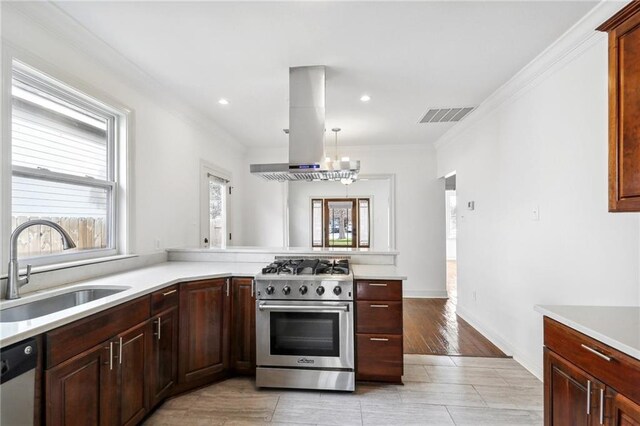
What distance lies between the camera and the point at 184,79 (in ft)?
9.59

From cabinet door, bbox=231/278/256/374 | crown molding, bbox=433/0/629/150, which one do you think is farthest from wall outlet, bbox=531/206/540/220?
cabinet door, bbox=231/278/256/374

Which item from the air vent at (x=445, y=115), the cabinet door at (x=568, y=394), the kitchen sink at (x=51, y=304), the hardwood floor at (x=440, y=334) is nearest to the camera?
the cabinet door at (x=568, y=394)

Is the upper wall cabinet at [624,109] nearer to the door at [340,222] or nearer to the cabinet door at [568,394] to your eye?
the cabinet door at [568,394]

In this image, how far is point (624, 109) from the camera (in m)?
1.38

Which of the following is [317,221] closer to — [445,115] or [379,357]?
[445,115]

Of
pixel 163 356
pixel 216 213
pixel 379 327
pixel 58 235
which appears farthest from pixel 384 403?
pixel 216 213

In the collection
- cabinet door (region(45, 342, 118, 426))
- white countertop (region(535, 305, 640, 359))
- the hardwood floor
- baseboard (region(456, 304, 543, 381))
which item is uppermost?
white countertop (region(535, 305, 640, 359))

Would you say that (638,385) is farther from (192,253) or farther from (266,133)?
(266,133)

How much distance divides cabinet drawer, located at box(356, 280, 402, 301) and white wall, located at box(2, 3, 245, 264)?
7.03 feet

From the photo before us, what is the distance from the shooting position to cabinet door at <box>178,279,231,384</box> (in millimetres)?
2369

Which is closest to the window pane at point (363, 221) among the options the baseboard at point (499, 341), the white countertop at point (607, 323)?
the baseboard at point (499, 341)

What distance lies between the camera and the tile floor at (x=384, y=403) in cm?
208

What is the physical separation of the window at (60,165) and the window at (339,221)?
5.73 meters

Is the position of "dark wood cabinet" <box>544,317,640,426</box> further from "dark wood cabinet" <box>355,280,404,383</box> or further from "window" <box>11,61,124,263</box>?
"window" <box>11,61,124,263</box>
